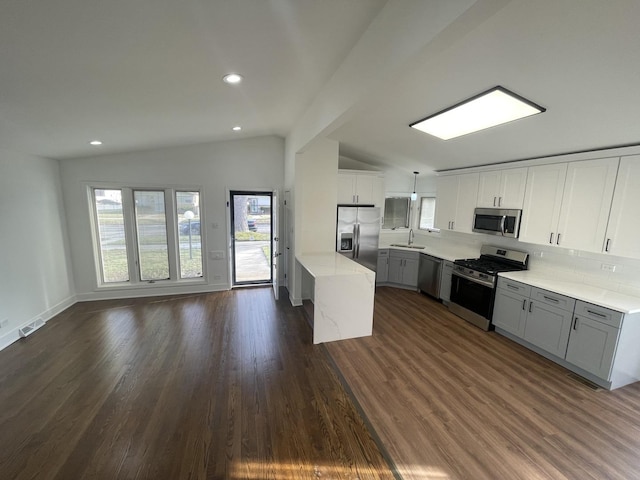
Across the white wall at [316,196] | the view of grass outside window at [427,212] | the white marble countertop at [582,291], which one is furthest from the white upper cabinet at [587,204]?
the white wall at [316,196]

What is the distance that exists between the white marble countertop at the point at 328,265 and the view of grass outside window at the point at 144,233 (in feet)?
7.98

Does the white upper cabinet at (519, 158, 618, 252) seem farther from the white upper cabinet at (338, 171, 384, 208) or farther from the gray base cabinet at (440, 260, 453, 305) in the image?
the white upper cabinet at (338, 171, 384, 208)

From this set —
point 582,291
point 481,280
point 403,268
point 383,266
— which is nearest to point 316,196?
point 383,266

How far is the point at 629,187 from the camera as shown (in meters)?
2.68

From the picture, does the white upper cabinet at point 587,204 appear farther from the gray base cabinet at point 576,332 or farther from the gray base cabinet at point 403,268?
the gray base cabinet at point 403,268

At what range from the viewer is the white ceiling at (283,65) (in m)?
1.37

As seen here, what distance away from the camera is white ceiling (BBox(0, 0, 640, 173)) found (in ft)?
4.50

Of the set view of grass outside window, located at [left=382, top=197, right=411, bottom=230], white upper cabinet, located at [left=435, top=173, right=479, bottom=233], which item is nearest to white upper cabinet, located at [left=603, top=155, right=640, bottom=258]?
white upper cabinet, located at [left=435, top=173, right=479, bottom=233]

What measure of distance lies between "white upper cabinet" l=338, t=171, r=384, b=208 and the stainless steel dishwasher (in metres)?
1.42

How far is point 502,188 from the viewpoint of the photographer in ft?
12.8

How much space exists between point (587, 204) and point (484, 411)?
2.58 meters

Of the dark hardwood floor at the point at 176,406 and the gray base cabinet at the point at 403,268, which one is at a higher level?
the gray base cabinet at the point at 403,268

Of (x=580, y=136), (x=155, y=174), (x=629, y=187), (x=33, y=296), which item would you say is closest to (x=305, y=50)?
(x=580, y=136)

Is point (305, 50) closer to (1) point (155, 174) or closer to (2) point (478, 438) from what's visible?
(2) point (478, 438)
